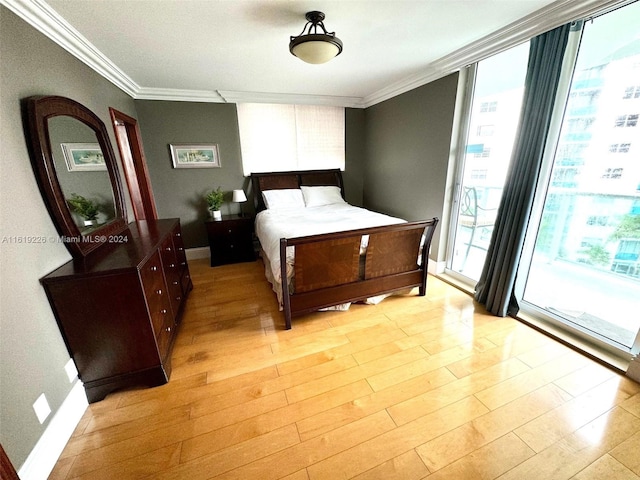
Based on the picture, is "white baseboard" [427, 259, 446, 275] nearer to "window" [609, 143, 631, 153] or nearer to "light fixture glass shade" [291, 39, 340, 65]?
"window" [609, 143, 631, 153]

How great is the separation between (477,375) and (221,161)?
392 cm

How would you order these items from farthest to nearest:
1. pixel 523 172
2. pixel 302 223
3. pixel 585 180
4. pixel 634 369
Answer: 1. pixel 302 223
2. pixel 523 172
3. pixel 585 180
4. pixel 634 369

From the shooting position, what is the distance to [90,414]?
5.05 feet

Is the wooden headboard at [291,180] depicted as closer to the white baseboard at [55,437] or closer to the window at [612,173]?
the white baseboard at [55,437]

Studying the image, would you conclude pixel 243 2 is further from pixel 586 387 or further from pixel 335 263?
pixel 586 387

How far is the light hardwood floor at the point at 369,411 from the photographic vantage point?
1.23 metres

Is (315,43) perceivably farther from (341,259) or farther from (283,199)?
(283,199)

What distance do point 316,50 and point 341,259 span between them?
160 centimetres

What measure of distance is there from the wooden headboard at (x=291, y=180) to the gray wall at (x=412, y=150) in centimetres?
66

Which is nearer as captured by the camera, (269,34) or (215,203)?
(269,34)

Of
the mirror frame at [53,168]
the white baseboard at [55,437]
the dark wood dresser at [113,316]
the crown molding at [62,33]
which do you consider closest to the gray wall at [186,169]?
the crown molding at [62,33]

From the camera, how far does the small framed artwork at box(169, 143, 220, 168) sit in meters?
3.61

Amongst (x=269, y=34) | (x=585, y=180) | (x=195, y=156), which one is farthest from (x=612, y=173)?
(x=195, y=156)

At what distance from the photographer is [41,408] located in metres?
1.27
